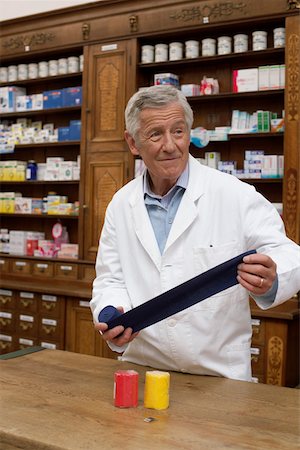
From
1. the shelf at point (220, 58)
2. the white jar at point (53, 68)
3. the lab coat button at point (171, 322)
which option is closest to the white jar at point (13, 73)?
the white jar at point (53, 68)

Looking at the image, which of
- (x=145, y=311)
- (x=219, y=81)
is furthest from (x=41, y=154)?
(x=145, y=311)

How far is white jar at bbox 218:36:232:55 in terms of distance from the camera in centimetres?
438

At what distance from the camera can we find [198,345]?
1849 millimetres

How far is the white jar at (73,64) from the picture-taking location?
5.10 metres

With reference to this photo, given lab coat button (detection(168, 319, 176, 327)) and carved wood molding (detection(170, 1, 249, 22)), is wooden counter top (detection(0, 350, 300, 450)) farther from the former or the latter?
carved wood molding (detection(170, 1, 249, 22))

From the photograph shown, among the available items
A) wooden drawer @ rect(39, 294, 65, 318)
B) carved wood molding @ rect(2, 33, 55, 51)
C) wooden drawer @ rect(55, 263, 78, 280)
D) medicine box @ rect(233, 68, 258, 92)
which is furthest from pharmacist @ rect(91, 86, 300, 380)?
carved wood molding @ rect(2, 33, 55, 51)

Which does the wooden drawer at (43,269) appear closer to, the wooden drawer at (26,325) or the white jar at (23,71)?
the wooden drawer at (26,325)

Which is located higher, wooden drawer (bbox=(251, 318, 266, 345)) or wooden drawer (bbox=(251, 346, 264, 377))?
wooden drawer (bbox=(251, 318, 266, 345))

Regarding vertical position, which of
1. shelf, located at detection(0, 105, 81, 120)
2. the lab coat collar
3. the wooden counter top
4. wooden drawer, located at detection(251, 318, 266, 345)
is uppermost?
shelf, located at detection(0, 105, 81, 120)

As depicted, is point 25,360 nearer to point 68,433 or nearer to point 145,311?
point 145,311

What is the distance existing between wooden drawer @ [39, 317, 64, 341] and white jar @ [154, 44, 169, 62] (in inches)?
91.4

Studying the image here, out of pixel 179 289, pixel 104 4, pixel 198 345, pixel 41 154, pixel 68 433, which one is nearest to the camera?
pixel 68 433

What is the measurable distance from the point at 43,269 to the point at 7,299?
0.42 metres

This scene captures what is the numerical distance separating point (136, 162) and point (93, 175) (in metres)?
0.44
